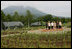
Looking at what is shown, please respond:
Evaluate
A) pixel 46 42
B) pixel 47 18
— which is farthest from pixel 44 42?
pixel 47 18

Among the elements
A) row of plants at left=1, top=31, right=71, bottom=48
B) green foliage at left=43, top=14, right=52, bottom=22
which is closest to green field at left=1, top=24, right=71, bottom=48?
row of plants at left=1, top=31, right=71, bottom=48

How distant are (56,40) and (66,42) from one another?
0.65 metres

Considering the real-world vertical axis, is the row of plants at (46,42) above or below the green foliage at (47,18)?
below

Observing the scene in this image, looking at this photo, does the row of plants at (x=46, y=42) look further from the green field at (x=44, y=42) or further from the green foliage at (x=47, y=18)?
the green foliage at (x=47, y=18)

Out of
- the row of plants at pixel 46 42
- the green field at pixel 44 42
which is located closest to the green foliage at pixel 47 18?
the green field at pixel 44 42

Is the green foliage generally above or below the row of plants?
above

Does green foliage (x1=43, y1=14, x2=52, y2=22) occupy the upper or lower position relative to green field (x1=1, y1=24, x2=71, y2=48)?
upper

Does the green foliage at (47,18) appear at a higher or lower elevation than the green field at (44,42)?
higher

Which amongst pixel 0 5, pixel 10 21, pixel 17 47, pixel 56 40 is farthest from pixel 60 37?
pixel 10 21

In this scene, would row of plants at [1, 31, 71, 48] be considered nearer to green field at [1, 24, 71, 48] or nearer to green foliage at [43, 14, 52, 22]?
green field at [1, 24, 71, 48]

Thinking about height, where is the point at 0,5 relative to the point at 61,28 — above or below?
above

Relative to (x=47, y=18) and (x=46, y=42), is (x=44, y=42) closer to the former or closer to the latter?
(x=46, y=42)

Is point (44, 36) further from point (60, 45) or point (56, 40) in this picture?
point (60, 45)

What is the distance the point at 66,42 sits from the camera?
15.3 ft
